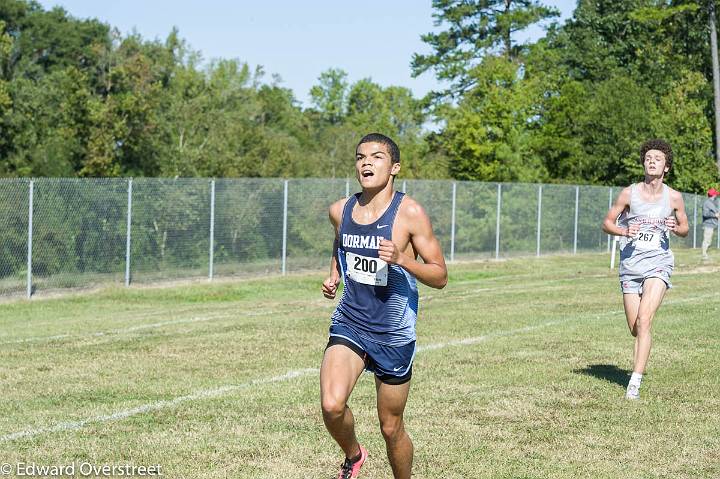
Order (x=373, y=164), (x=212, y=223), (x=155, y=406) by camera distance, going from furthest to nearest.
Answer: (x=212, y=223) < (x=155, y=406) < (x=373, y=164)

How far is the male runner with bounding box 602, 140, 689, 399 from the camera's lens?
386 inches

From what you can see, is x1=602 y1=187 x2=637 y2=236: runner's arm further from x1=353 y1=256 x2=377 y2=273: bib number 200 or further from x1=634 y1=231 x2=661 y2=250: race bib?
x1=353 y1=256 x2=377 y2=273: bib number 200

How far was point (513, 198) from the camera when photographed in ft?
115

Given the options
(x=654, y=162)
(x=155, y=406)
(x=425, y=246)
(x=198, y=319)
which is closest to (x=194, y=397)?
(x=155, y=406)

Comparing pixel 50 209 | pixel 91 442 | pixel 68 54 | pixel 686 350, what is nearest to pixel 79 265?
pixel 50 209

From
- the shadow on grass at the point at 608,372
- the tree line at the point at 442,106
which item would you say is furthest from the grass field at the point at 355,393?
the tree line at the point at 442,106

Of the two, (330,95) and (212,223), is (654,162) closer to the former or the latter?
(212,223)

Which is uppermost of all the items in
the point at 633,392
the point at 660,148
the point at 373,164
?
the point at 660,148

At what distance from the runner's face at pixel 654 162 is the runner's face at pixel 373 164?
4134 mm

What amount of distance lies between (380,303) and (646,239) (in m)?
4.53

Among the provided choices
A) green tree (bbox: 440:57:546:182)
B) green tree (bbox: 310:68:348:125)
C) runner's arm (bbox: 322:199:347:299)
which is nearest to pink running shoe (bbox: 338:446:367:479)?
runner's arm (bbox: 322:199:347:299)

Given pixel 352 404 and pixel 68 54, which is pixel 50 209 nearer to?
pixel 352 404

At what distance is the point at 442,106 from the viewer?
62.6m

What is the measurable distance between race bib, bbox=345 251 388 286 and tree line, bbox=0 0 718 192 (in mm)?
28289
